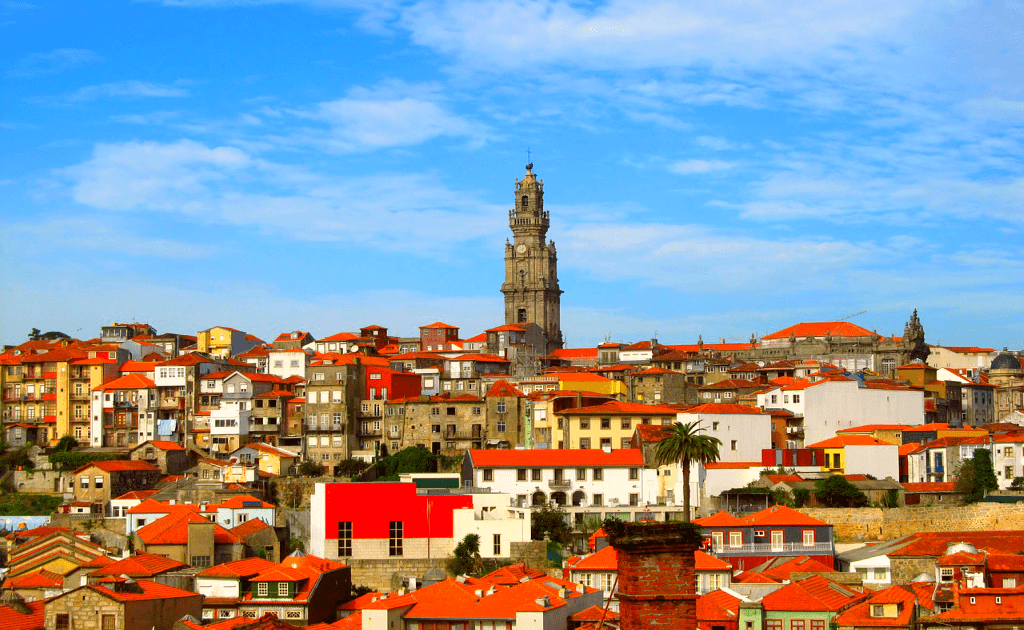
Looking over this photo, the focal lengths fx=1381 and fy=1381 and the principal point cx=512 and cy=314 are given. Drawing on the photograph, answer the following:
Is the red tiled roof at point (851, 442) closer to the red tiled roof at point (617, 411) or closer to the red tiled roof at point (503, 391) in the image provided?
the red tiled roof at point (617, 411)

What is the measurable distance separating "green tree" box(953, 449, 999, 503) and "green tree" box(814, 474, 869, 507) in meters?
5.92

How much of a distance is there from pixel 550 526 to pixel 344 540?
1043 cm

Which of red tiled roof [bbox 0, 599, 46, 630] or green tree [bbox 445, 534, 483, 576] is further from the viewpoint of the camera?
green tree [bbox 445, 534, 483, 576]

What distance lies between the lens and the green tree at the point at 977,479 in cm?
7325

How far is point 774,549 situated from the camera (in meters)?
64.6

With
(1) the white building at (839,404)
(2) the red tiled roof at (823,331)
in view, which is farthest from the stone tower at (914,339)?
(1) the white building at (839,404)

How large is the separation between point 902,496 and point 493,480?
70.6ft

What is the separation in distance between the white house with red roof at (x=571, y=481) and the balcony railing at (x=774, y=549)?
9772 millimetres

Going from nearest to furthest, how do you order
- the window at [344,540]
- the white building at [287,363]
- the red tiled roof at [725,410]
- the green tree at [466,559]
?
the green tree at [466,559], the window at [344,540], the red tiled roof at [725,410], the white building at [287,363]

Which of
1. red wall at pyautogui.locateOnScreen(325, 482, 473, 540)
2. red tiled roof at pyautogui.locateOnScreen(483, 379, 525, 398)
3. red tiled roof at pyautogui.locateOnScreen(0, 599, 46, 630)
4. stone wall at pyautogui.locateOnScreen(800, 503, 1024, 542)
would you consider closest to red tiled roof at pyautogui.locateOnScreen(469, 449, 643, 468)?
red wall at pyautogui.locateOnScreen(325, 482, 473, 540)

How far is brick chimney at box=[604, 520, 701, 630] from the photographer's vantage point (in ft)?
46.9

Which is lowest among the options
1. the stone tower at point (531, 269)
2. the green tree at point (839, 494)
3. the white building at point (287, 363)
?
the green tree at point (839, 494)

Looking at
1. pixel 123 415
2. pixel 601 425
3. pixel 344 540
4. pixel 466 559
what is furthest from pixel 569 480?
pixel 123 415

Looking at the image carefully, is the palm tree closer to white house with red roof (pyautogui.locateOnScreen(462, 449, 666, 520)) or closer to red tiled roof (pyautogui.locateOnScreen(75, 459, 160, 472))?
white house with red roof (pyautogui.locateOnScreen(462, 449, 666, 520))
